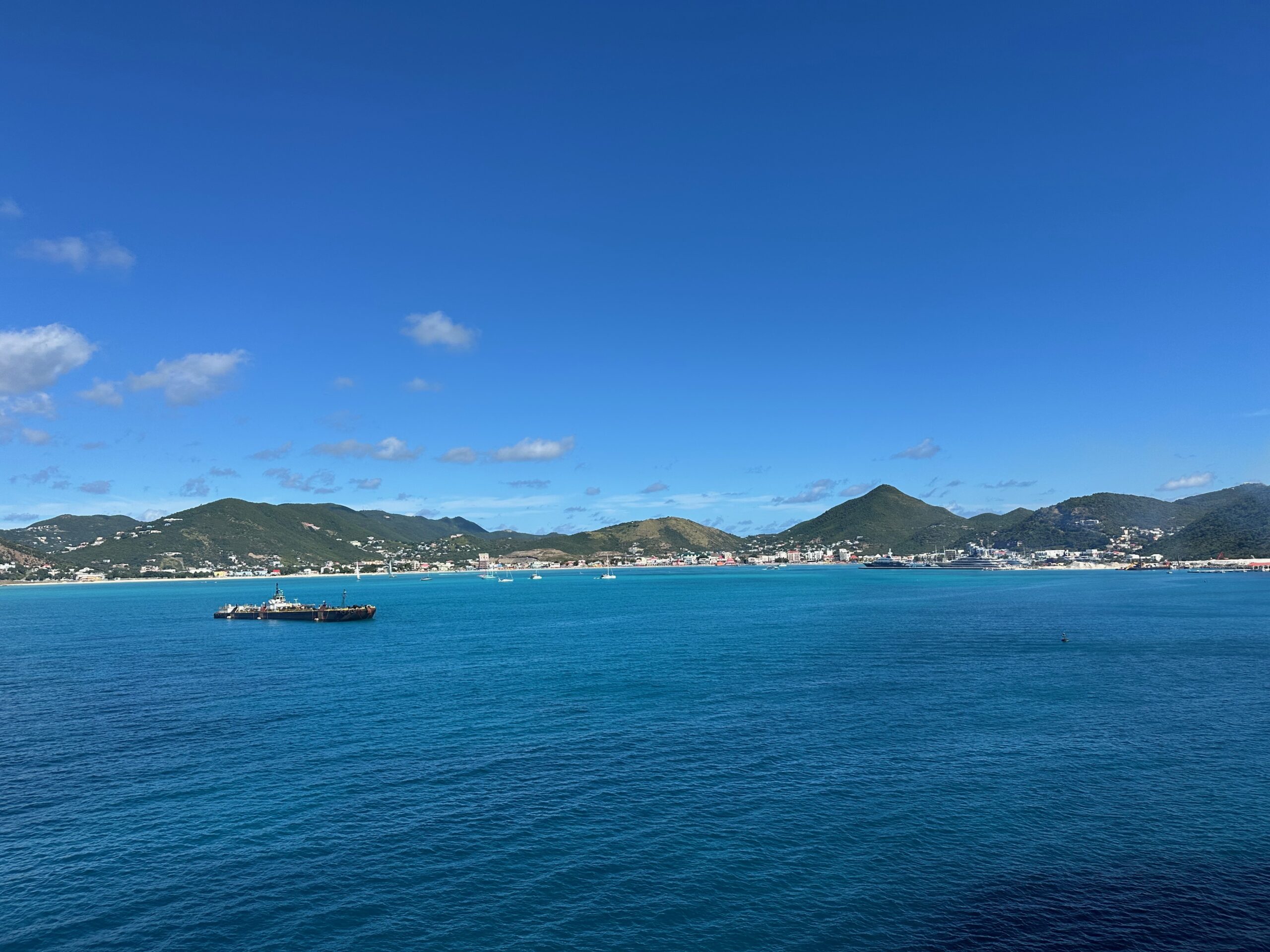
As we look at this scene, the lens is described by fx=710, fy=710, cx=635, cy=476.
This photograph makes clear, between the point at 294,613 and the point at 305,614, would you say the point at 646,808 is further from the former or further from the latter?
the point at 294,613

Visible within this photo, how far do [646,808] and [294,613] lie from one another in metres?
170

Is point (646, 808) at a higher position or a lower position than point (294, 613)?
lower

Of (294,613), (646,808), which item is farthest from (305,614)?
(646,808)

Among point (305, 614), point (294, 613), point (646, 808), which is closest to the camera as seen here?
Result: point (646, 808)

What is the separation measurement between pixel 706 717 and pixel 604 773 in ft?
60.2

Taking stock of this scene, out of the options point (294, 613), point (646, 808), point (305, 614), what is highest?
point (294, 613)

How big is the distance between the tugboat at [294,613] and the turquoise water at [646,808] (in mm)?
86459

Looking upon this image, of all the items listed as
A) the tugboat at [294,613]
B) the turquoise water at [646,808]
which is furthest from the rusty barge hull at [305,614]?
the turquoise water at [646,808]

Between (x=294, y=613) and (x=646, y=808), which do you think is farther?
(x=294, y=613)

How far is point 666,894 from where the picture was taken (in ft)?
113

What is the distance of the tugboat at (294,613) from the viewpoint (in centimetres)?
18038

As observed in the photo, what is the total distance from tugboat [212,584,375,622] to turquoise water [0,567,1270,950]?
86.5 m

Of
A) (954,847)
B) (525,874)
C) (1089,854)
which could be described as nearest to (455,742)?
(525,874)

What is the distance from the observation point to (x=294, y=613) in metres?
187
